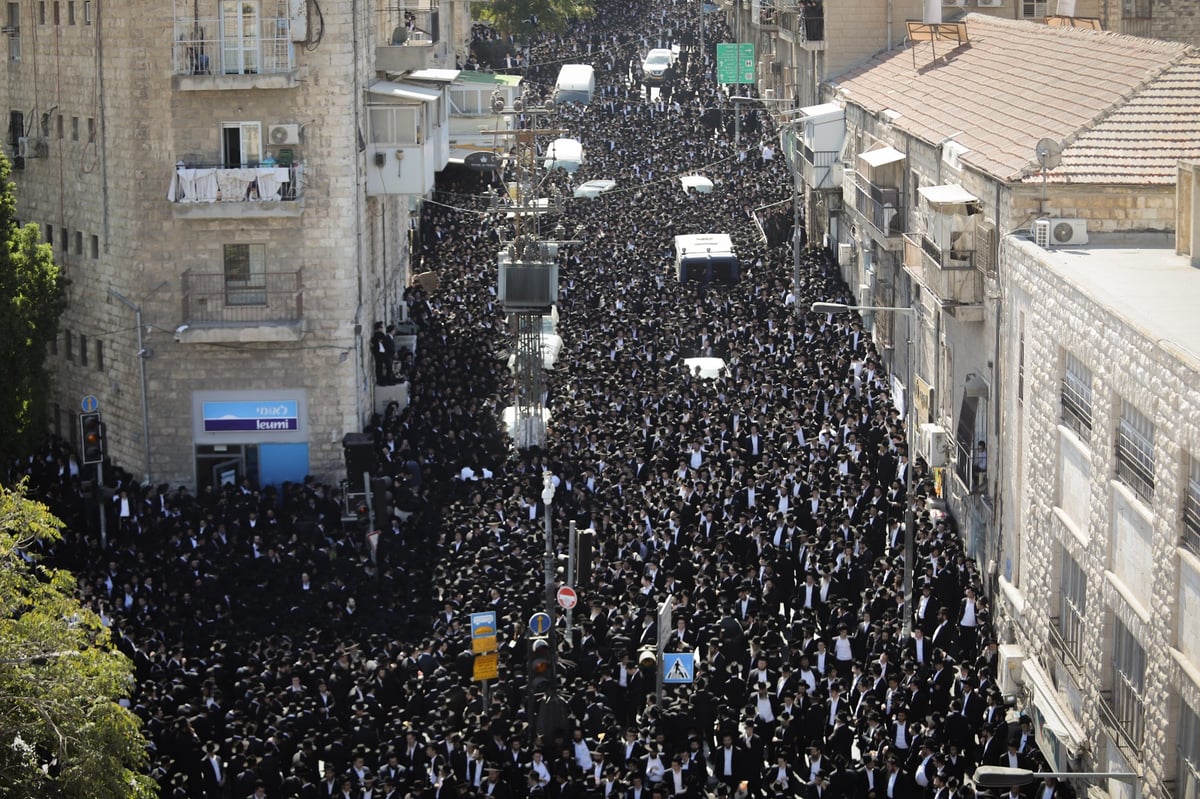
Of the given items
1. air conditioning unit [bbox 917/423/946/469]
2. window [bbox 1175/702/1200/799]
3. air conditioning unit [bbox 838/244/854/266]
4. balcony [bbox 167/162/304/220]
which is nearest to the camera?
window [bbox 1175/702/1200/799]

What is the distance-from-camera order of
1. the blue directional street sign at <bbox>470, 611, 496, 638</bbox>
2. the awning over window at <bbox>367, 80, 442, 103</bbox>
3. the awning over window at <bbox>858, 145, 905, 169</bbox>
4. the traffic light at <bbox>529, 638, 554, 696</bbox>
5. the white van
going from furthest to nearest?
the white van, the awning over window at <bbox>858, 145, 905, 169</bbox>, the awning over window at <bbox>367, 80, 442, 103</bbox>, the blue directional street sign at <bbox>470, 611, 496, 638</bbox>, the traffic light at <bbox>529, 638, 554, 696</bbox>

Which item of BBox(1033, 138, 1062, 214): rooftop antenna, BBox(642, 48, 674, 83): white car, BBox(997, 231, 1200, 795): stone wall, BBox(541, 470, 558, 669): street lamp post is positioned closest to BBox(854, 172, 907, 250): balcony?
BBox(997, 231, 1200, 795): stone wall

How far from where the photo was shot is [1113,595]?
20.8 meters

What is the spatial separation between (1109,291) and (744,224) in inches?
1208

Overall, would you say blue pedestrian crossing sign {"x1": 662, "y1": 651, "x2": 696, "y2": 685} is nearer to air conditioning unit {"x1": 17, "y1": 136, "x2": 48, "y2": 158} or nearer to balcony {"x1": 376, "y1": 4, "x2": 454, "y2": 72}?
air conditioning unit {"x1": 17, "y1": 136, "x2": 48, "y2": 158}

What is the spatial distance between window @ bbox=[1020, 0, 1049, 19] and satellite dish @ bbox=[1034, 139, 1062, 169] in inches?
991

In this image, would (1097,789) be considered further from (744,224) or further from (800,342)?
(744,224)

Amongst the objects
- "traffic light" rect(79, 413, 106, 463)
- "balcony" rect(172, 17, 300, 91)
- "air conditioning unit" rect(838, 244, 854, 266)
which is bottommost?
"traffic light" rect(79, 413, 106, 463)

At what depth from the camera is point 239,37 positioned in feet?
111

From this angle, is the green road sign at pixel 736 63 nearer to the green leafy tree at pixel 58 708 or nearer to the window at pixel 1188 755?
the window at pixel 1188 755

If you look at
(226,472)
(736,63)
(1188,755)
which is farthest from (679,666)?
(736,63)

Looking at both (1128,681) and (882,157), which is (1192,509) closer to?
(1128,681)

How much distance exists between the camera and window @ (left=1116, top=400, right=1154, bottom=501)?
19.8 meters

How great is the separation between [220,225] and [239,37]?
120 inches
